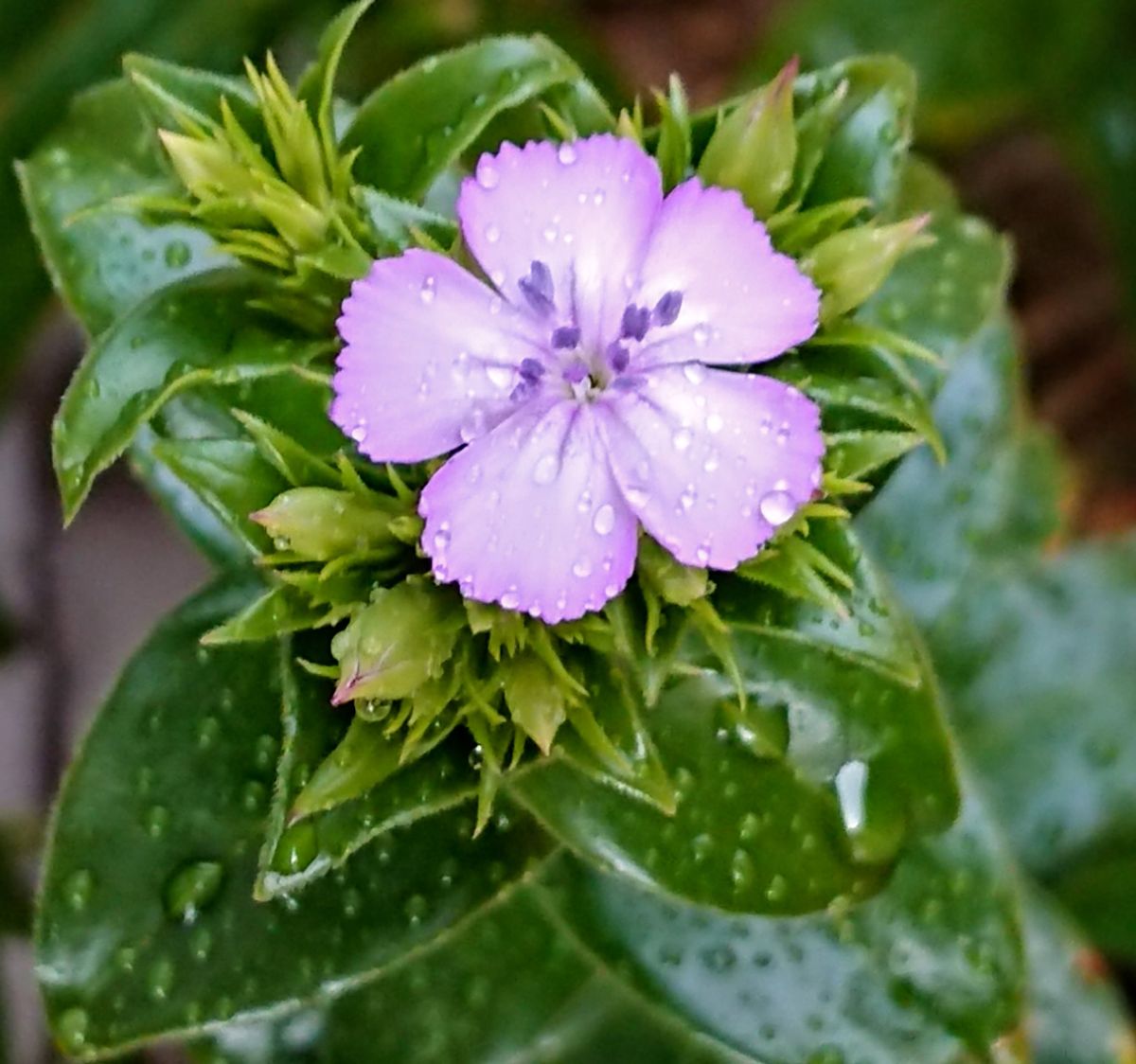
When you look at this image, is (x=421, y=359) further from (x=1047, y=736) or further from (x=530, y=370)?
(x=1047, y=736)

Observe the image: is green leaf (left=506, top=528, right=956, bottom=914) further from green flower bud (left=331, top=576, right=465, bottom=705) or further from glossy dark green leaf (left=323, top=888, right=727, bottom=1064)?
glossy dark green leaf (left=323, top=888, right=727, bottom=1064)

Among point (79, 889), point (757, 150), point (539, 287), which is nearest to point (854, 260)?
point (757, 150)

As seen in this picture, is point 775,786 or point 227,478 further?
point 775,786

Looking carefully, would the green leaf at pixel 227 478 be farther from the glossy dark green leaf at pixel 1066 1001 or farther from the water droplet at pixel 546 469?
the glossy dark green leaf at pixel 1066 1001

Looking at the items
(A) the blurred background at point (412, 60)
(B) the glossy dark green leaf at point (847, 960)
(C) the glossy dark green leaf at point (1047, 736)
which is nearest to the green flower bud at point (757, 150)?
(B) the glossy dark green leaf at point (847, 960)

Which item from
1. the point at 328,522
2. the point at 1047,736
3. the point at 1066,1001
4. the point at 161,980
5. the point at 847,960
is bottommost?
the point at 1066,1001

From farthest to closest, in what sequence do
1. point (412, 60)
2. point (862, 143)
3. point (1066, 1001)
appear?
point (412, 60), point (1066, 1001), point (862, 143)
